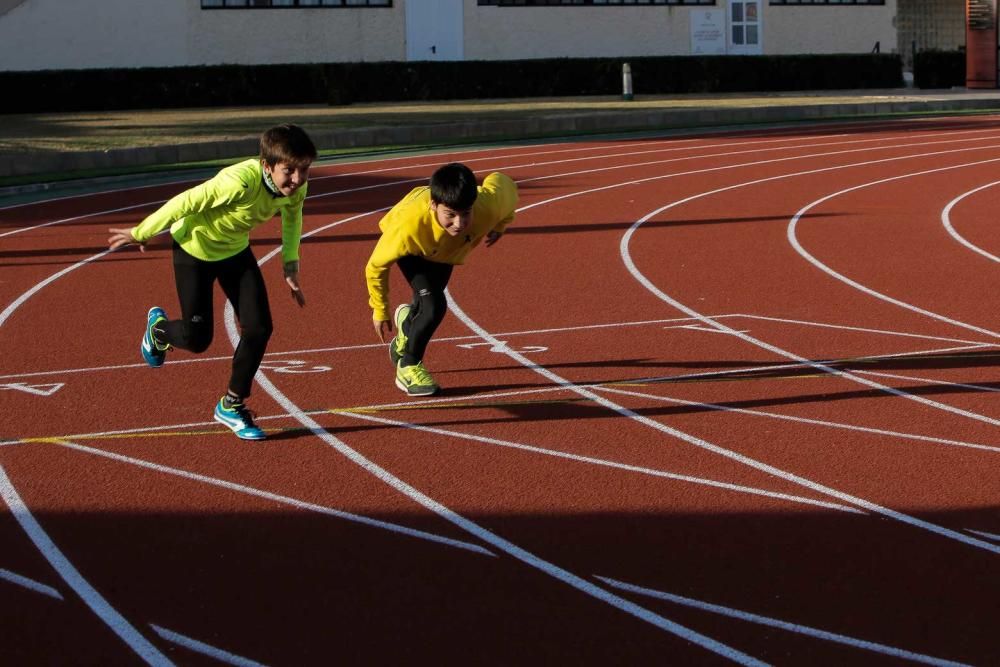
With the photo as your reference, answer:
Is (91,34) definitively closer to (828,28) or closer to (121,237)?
(828,28)

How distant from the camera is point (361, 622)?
4.74 meters

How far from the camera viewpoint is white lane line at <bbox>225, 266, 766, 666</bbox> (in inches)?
178

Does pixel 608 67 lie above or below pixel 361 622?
above

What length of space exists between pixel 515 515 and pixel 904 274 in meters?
6.61

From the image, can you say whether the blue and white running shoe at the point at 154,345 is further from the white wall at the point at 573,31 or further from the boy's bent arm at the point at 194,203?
the white wall at the point at 573,31

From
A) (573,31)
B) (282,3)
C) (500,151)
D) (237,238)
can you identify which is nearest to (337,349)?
(237,238)

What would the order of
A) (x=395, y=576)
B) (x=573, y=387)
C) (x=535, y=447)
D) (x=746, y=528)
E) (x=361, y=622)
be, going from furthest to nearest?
(x=573, y=387)
(x=535, y=447)
(x=746, y=528)
(x=395, y=576)
(x=361, y=622)

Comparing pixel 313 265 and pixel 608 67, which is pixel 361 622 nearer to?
pixel 313 265

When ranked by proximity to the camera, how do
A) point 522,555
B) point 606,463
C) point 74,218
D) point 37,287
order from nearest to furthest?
1. point 522,555
2. point 606,463
3. point 37,287
4. point 74,218

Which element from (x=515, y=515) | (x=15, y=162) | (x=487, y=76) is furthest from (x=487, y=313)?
(x=487, y=76)

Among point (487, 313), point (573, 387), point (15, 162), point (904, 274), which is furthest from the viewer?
point (15, 162)

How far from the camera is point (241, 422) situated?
7.01 m

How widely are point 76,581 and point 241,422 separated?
6.40 feet

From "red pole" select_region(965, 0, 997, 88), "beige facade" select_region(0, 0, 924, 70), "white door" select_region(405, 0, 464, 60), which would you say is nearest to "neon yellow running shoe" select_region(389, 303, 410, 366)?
"beige facade" select_region(0, 0, 924, 70)
